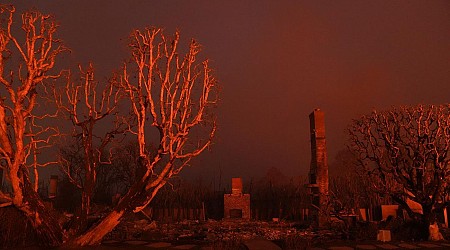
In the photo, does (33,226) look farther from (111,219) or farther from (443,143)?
(443,143)

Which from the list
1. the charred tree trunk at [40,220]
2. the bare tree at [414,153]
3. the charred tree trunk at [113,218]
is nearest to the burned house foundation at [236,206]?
the bare tree at [414,153]

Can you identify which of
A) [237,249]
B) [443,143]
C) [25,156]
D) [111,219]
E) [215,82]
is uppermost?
[215,82]

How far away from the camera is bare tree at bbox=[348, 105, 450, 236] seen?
40.7 feet

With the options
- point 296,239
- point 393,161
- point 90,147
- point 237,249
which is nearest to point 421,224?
point 393,161

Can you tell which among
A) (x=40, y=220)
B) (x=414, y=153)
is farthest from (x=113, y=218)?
(x=414, y=153)

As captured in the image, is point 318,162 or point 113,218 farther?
point 318,162

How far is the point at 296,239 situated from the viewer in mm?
10438

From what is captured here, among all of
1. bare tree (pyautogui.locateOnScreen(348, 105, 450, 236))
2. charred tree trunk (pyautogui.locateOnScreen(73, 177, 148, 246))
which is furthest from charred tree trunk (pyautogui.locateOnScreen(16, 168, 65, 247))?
bare tree (pyautogui.locateOnScreen(348, 105, 450, 236))

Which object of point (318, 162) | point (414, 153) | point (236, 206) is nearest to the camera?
point (414, 153)

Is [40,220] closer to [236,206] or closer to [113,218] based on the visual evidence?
[113,218]

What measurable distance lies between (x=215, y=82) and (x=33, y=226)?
549 centimetres

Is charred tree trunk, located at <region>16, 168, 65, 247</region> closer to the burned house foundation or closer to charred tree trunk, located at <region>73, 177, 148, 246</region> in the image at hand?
charred tree trunk, located at <region>73, 177, 148, 246</region>

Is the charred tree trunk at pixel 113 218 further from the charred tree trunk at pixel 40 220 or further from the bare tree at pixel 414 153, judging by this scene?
the bare tree at pixel 414 153

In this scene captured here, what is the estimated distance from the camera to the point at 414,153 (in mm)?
12766
